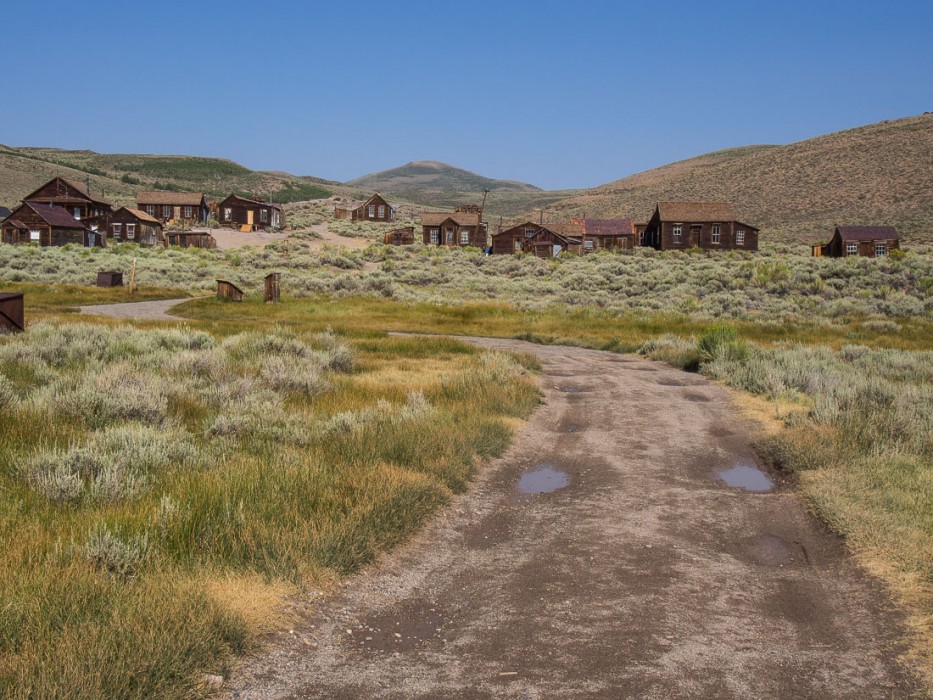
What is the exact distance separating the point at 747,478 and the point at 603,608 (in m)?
4.74

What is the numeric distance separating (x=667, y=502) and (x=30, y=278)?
146 ft

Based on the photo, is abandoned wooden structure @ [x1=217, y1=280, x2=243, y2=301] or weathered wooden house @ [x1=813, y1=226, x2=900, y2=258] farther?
weathered wooden house @ [x1=813, y1=226, x2=900, y2=258]

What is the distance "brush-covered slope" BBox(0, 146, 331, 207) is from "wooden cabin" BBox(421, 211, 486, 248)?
123 feet

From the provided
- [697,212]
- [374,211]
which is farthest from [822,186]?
[374,211]

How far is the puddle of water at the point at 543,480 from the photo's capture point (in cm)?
909

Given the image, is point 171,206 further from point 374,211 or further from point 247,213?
point 374,211

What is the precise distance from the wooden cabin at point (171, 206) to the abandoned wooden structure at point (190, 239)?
14152 mm

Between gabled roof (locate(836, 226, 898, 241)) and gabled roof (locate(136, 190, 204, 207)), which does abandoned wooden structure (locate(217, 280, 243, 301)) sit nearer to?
gabled roof (locate(836, 226, 898, 241))

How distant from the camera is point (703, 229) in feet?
248

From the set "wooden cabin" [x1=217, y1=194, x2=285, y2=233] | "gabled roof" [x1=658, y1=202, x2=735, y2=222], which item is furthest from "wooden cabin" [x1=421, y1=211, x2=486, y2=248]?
"gabled roof" [x1=658, y1=202, x2=735, y2=222]

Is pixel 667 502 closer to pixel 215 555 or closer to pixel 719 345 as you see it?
pixel 215 555

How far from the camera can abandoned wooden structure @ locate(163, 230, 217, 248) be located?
75.8 meters

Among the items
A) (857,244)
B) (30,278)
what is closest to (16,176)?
(30,278)

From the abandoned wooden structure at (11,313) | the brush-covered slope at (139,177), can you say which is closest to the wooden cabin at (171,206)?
the brush-covered slope at (139,177)
